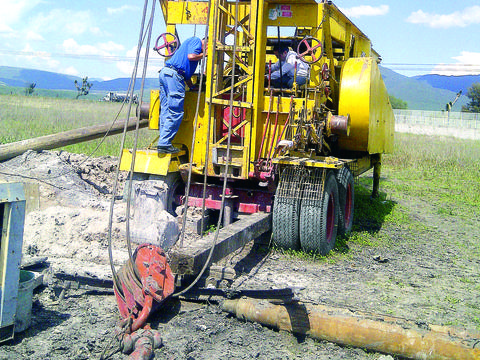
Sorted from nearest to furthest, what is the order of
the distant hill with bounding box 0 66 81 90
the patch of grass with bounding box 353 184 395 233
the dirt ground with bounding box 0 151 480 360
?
the dirt ground with bounding box 0 151 480 360
the patch of grass with bounding box 353 184 395 233
the distant hill with bounding box 0 66 81 90

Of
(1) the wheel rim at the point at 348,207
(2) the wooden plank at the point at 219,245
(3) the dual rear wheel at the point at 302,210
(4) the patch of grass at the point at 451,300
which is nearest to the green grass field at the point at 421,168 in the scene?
(1) the wheel rim at the point at 348,207

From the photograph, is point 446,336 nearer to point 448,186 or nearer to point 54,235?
point 54,235

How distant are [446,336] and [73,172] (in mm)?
6542

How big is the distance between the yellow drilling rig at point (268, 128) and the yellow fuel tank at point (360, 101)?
1cm

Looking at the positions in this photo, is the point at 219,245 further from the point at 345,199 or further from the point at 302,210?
the point at 345,199

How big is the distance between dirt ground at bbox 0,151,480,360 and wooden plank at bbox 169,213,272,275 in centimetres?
41

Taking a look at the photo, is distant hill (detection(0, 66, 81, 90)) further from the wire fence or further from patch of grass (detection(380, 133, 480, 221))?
patch of grass (detection(380, 133, 480, 221))

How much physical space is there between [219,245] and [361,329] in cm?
156

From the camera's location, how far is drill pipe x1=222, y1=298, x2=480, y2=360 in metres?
3.80

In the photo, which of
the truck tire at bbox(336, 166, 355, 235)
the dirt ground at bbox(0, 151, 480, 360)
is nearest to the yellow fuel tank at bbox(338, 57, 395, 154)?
the truck tire at bbox(336, 166, 355, 235)

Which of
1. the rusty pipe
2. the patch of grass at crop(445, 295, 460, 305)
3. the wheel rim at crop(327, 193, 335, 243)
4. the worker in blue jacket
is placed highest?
the worker in blue jacket

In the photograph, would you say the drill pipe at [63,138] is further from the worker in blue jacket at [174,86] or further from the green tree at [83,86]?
the green tree at [83,86]

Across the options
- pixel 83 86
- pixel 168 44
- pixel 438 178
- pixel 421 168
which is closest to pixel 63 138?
pixel 168 44

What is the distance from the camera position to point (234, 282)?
216 inches
